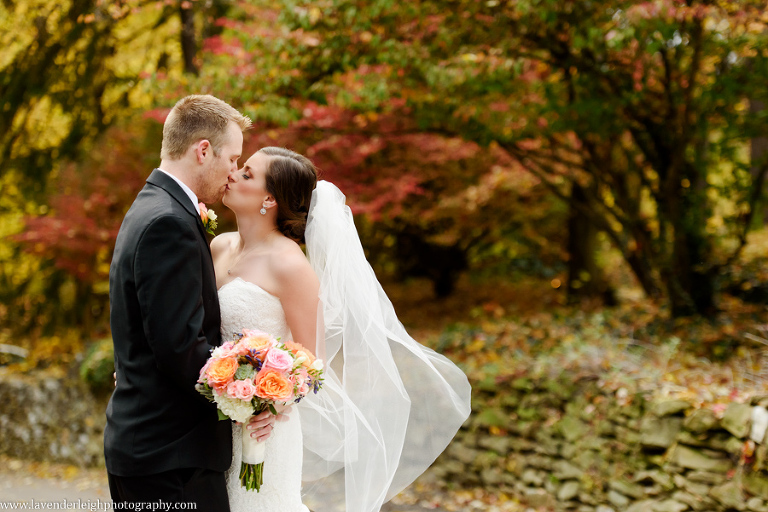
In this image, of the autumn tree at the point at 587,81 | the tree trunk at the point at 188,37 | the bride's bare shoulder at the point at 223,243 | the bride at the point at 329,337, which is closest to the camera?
the bride at the point at 329,337

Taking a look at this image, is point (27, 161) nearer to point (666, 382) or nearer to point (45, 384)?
point (45, 384)

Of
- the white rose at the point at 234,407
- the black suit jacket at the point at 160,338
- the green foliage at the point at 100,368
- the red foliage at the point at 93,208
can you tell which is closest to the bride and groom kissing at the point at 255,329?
the black suit jacket at the point at 160,338

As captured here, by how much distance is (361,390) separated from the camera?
293 cm

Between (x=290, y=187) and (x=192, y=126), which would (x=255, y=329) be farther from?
(x=192, y=126)

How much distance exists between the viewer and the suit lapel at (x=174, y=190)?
85.4 inches

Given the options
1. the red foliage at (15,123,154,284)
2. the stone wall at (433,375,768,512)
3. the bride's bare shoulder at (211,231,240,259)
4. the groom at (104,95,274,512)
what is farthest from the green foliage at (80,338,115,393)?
the groom at (104,95,274,512)

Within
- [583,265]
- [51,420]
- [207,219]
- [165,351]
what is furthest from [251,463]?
[583,265]

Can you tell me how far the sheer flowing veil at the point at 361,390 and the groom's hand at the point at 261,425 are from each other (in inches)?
20.3

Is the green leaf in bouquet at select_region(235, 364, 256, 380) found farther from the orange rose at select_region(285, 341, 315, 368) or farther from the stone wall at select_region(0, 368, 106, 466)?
the stone wall at select_region(0, 368, 106, 466)

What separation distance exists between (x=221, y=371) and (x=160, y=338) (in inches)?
8.9

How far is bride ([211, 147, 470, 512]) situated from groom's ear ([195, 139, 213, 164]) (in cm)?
46

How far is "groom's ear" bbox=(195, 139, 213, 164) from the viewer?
229cm

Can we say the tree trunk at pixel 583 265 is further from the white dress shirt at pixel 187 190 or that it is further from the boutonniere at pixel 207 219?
the white dress shirt at pixel 187 190

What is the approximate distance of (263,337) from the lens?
2225 mm
